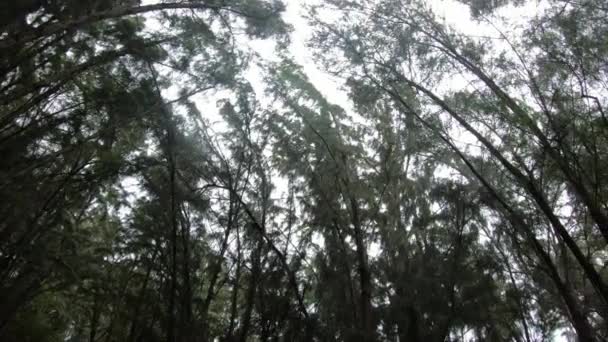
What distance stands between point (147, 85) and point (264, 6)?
2028 mm

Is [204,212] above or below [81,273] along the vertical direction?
above

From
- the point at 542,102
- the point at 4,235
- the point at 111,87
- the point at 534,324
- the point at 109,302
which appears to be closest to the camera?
the point at 4,235

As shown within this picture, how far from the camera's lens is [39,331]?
6.17 m

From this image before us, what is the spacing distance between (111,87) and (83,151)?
1.00 metres

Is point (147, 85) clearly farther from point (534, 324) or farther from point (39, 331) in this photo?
point (534, 324)

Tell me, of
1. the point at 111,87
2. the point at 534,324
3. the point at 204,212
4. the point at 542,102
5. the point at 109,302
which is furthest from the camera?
the point at 109,302

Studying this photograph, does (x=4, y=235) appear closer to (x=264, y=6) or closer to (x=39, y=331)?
(x=39, y=331)

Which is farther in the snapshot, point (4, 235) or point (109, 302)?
point (109, 302)

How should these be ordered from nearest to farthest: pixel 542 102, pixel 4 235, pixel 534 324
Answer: pixel 4 235, pixel 542 102, pixel 534 324

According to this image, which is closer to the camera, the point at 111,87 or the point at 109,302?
A: the point at 111,87

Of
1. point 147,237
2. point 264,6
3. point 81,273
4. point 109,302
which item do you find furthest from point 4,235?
point 264,6

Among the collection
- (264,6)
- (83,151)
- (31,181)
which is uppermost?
(264,6)

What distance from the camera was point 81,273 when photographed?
5.82 meters

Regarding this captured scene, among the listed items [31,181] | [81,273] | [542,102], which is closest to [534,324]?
[542,102]
